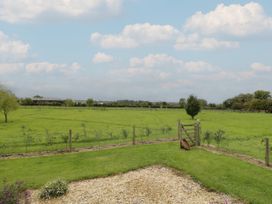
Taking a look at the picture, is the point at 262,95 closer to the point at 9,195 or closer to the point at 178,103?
the point at 178,103

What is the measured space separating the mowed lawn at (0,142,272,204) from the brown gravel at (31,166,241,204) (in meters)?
0.71

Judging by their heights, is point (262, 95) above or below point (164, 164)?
above

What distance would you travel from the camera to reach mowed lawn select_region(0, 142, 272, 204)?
1471 centimetres

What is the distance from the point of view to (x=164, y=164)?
18.4 m

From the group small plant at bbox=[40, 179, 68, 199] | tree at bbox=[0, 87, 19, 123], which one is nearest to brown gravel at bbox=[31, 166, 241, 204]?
small plant at bbox=[40, 179, 68, 199]

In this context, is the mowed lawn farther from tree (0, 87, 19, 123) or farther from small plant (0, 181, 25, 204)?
tree (0, 87, 19, 123)

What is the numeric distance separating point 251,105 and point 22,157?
108524 millimetres

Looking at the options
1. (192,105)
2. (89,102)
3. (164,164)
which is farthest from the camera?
(89,102)

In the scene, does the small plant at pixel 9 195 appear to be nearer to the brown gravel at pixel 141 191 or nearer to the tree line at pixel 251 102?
the brown gravel at pixel 141 191

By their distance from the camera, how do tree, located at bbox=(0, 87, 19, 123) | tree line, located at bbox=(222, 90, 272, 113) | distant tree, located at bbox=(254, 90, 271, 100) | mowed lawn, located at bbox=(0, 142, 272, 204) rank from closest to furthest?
mowed lawn, located at bbox=(0, 142, 272, 204)
tree, located at bbox=(0, 87, 19, 123)
tree line, located at bbox=(222, 90, 272, 113)
distant tree, located at bbox=(254, 90, 271, 100)

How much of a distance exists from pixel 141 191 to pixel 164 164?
4.48 m

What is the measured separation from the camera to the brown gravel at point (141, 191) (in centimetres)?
1344

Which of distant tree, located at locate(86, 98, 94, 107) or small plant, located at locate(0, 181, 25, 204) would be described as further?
distant tree, located at locate(86, 98, 94, 107)

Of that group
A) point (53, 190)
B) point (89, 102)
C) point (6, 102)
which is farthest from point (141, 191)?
point (89, 102)
